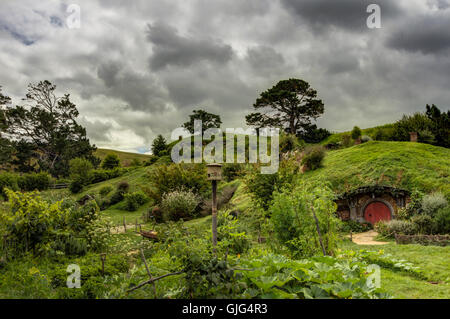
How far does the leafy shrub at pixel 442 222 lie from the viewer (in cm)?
1250

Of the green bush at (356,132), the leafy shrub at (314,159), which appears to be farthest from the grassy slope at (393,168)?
the green bush at (356,132)

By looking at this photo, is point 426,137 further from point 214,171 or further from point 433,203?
point 214,171

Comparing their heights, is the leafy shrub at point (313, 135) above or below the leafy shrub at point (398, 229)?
above

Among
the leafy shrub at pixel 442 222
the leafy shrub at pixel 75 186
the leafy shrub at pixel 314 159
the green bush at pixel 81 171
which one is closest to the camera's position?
the leafy shrub at pixel 442 222

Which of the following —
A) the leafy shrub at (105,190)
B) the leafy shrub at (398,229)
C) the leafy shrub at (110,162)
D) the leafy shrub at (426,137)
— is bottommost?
the leafy shrub at (398,229)

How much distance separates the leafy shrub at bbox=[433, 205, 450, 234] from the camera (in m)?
12.5

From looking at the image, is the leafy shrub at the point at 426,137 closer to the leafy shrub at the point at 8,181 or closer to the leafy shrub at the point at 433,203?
the leafy shrub at the point at 433,203

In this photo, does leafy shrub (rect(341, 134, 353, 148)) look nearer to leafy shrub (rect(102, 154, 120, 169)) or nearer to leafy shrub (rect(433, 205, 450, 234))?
leafy shrub (rect(433, 205, 450, 234))

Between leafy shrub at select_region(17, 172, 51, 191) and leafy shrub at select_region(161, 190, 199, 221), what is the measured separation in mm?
24189

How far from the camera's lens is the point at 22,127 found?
40438mm

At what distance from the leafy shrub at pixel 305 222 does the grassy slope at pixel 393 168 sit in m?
9.78

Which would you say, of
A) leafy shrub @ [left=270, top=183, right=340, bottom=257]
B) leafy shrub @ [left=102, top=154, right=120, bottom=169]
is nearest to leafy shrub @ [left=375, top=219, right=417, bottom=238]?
leafy shrub @ [left=270, top=183, right=340, bottom=257]
